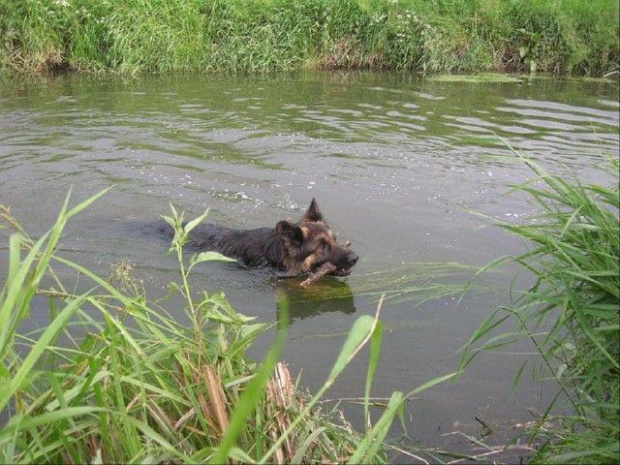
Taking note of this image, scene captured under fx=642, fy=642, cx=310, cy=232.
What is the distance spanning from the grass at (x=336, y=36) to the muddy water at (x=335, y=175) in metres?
1.10

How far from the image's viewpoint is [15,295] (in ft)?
7.34

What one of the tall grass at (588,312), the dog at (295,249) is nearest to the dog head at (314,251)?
the dog at (295,249)

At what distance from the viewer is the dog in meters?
6.26

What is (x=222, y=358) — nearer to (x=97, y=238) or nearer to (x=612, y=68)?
(x=97, y=238)

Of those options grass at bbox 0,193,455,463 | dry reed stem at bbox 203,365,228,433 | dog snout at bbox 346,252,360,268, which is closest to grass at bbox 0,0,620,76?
dog snout at bbox 346,252,360,268

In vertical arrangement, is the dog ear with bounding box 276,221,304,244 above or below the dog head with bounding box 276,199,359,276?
above

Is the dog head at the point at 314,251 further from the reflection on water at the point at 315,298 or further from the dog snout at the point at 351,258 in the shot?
the reflection on water at the point at 315,298

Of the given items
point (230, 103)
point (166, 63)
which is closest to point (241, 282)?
point (230, 103)

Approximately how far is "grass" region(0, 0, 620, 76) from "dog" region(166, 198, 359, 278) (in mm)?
10048

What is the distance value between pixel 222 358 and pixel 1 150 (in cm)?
802

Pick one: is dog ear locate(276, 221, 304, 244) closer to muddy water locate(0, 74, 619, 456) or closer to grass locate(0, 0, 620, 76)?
muddy water locate(0, 74, 619, 456)

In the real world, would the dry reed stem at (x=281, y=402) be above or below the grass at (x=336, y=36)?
below

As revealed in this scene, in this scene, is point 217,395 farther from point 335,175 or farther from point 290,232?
point 335,175

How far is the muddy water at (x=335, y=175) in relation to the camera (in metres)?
4.76
